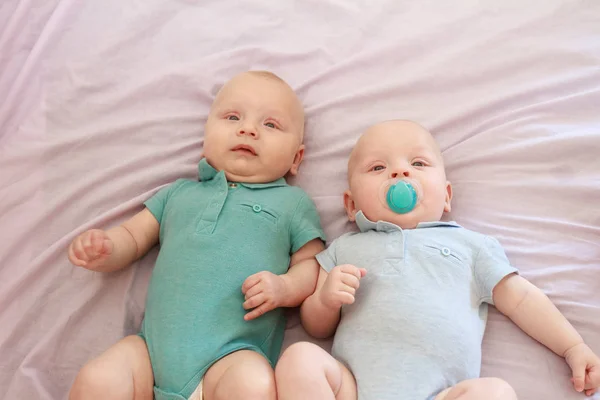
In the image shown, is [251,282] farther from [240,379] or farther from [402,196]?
[402,196]

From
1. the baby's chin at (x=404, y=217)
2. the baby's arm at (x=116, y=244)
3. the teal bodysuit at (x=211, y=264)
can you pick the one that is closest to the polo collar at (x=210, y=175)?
the teal bodysuit at (x=211, y=264)

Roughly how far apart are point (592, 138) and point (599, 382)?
523 mm

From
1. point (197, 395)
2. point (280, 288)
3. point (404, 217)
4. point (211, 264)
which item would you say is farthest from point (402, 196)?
point (197, 395)

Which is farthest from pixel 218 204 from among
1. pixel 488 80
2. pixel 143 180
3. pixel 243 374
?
pixel 488 80

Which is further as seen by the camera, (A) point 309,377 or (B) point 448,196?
(B) point 448,196

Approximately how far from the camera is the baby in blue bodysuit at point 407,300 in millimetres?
951

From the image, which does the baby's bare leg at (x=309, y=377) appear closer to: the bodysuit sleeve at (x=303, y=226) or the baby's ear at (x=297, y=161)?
the bodysuit sleeve at (x=303, y=226)

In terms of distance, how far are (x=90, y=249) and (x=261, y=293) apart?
1.15 feet

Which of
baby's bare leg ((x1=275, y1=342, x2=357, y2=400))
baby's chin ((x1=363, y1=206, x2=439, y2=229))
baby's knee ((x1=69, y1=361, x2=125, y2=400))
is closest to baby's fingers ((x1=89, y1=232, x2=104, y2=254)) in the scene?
baby's knee ((x1=69, y1=361, x2=125, y2=400))

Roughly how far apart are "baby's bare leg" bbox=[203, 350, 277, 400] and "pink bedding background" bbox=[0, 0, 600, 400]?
7.2 inches

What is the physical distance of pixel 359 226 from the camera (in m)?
1.17

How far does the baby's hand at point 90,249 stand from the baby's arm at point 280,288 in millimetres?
291

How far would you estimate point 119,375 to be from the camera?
994 millimetres

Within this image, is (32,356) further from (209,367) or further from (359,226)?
(359,226)
